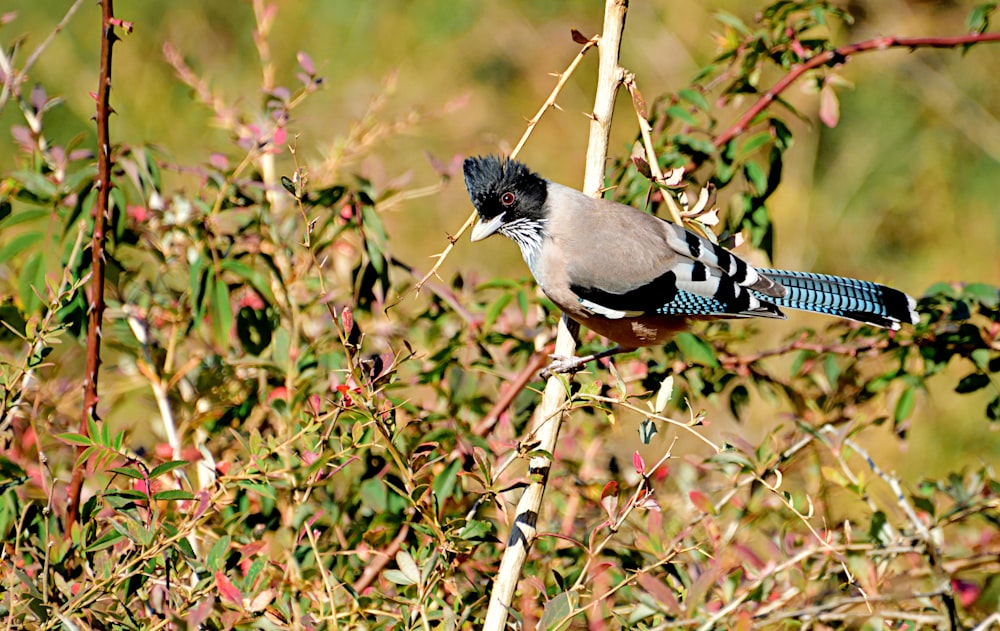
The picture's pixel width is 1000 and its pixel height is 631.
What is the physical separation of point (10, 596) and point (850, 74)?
644 cm

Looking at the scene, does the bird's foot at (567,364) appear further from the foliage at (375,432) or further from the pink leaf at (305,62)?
the pink leaf at (305,62)

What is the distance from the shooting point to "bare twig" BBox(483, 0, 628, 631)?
64.5 inches

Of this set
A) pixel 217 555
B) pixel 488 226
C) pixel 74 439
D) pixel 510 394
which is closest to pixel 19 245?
pixel 74 439

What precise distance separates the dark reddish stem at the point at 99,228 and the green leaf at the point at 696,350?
49.8 inches

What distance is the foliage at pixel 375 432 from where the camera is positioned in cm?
163

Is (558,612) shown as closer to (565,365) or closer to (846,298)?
(565,365)

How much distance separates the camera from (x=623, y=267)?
282 cm

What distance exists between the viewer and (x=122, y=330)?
7.26ft

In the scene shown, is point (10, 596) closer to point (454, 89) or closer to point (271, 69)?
point (271, 69)

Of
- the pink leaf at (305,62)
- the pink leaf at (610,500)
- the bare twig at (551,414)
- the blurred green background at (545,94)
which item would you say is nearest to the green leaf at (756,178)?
the bare twig at (551,414)

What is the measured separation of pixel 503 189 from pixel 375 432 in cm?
125

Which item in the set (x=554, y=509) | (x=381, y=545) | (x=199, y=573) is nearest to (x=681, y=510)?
(x=554, y=509)

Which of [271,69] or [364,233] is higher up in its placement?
[271,69]

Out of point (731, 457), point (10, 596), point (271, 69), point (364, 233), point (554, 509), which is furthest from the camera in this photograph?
point (271, 69)
